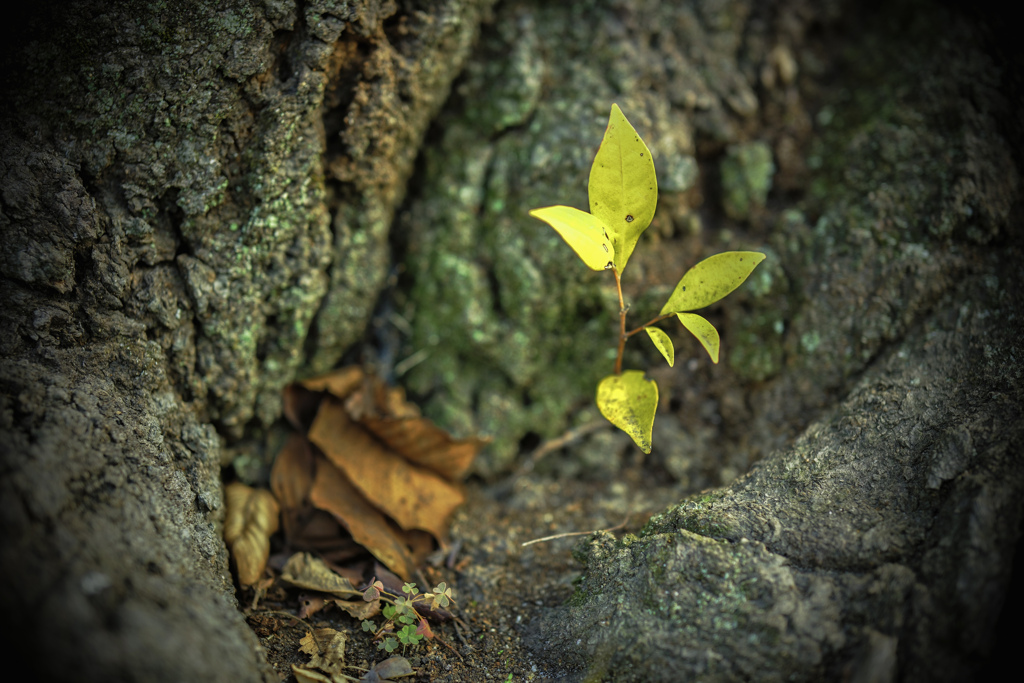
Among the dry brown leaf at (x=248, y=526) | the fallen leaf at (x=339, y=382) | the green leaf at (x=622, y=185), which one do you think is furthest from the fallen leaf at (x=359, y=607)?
the green leaf at (x=622, y=185)

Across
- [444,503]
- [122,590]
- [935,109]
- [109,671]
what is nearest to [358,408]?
[444,503]

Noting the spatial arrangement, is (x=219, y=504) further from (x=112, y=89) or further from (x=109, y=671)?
(x=112, y=89)

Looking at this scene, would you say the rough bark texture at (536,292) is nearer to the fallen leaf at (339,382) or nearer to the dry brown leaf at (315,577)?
the fallen leaf at (339,382)

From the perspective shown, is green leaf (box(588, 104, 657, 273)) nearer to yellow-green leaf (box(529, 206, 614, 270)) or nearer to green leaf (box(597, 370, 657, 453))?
yellow-green leaf (box(529, 206, 614, 270))

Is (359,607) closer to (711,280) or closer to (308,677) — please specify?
(308,677)

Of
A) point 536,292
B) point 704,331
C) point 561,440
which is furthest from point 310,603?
point 704,331

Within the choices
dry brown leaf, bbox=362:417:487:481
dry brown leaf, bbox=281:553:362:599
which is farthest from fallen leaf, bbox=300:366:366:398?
dry brown leaf, bbox=281:553:362:599
